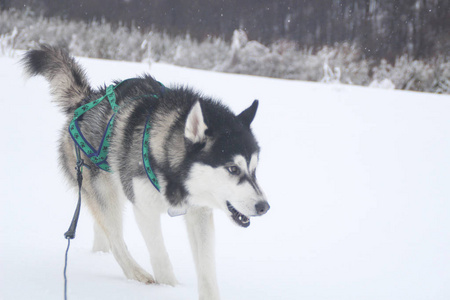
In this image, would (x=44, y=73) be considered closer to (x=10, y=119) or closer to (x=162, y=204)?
(x=162, y=204)

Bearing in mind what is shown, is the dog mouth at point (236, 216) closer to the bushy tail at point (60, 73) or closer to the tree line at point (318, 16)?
the bushy tail at point (60, 73)

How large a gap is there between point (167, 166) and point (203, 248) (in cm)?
51

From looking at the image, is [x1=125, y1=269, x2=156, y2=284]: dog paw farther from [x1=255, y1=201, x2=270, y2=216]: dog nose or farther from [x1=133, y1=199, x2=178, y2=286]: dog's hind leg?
[x1=255, y1=201, x2=270, y2=216]: dog nose

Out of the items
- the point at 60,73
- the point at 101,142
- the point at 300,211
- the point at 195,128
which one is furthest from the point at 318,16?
the point at 195,128

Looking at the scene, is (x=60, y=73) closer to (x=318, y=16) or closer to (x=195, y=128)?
(x=195, y=128)

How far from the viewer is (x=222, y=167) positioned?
2076 mm

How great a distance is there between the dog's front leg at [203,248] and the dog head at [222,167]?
0.14 metres

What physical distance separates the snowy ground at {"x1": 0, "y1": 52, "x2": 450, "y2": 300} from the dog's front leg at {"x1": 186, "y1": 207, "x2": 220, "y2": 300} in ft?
0.59

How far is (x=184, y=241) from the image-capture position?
3.78m

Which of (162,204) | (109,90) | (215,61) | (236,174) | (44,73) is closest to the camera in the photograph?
(236,174)

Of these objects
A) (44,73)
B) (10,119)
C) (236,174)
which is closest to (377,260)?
(236,174)

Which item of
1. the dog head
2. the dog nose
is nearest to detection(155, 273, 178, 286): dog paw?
the dog head

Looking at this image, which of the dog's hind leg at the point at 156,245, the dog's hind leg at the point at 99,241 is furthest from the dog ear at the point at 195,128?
the dog's hind leg at the point at 99,241

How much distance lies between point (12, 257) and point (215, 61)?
12.9 metres
